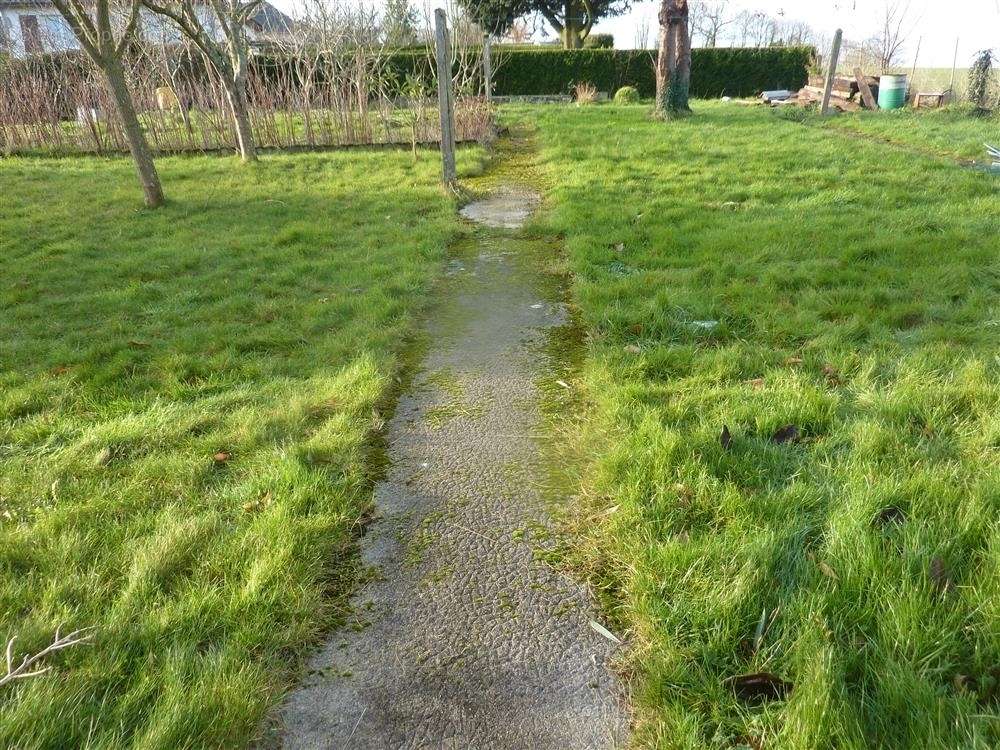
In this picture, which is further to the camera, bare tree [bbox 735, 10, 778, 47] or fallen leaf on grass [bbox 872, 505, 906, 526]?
bare tree [bbox 735, 10, 778, 47]

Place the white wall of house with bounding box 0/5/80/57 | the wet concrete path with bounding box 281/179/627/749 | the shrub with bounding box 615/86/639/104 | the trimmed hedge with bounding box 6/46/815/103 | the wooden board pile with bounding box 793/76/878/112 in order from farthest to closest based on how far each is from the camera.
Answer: the white wall of house with bounding box 0/5/80/57, the trimmed hedge with bounding box 6/46/815/103, the shrub with bounding box 615/86/639/104, the wooden board pile with bounding box 793/76/878/112, the wet concrete path with bounding box 281/179/627/749

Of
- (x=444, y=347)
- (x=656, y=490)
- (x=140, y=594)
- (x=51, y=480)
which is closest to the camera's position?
(x=140, y=594)

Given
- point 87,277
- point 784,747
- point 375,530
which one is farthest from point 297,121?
point 784,747

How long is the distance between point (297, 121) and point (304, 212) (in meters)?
7.54

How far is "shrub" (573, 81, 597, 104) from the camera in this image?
73.4 feet

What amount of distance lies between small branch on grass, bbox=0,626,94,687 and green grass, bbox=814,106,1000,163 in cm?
1179

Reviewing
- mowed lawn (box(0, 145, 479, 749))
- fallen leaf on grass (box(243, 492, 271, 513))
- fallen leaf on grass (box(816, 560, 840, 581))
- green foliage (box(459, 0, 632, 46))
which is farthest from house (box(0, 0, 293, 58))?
fallen leaf on grass (box(816, 560, 840, 581))

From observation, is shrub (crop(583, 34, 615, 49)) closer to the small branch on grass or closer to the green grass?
the green grass

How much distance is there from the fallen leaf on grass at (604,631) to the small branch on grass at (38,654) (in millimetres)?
1396

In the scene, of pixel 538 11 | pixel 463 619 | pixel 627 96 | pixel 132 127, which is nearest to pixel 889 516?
pixel 463 619

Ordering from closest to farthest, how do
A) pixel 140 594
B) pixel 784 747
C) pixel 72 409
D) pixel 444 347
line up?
pixel 784 747 → pixel 140 594 → pixel 72 409 → pixel 444 347

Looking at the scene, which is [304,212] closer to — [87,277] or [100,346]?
[87,277]

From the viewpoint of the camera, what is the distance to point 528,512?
2400 millimetres

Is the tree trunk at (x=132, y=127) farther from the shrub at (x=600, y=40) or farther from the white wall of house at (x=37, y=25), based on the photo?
the shrub at (x=600, y=40)
